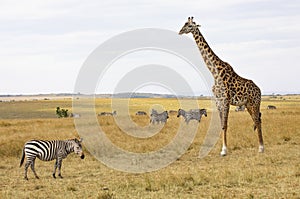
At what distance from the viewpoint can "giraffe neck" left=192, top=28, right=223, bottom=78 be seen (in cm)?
1800

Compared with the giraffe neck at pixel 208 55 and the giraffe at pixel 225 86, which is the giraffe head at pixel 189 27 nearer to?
the giraffe at pixel 225 86

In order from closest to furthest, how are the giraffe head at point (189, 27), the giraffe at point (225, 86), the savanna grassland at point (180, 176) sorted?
the savanna grassland at point (180, 176)
the giraffe at point (225, 86)
the giraffe head at point (189, 27)

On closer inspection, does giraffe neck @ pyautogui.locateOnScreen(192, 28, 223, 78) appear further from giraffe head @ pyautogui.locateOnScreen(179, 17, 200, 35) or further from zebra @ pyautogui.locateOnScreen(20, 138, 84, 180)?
zebra @ pyautogui.locateOnScreen(20, 138, 84, 180)

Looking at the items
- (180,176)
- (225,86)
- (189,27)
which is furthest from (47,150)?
(189,27)

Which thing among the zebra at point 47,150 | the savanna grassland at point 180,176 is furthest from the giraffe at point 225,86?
the zebra at point 47,150

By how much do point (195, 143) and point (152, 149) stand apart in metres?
2.32

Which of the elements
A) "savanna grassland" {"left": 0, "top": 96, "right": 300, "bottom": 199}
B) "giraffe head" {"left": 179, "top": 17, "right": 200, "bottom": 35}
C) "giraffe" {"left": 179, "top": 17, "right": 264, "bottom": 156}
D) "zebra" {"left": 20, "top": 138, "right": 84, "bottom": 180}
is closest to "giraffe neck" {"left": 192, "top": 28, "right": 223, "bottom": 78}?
"giraffe" {"left": 179, "top": 17, "right": 264, "bottom": 156}

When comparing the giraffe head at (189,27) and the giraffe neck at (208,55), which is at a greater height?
the giraffe head at (189,27)

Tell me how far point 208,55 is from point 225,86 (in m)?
1.53

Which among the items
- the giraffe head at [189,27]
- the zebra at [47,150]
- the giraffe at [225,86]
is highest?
the giraffe head at [189,27]

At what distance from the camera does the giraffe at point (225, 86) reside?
1764cm

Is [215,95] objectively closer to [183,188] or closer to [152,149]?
[152,149]

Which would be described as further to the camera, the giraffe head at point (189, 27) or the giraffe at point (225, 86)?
the giraffe head at point (189, 27)

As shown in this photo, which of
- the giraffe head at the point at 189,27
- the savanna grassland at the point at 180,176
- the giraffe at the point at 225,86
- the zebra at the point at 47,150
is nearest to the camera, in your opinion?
the savanna grassland at the point at 180,176
